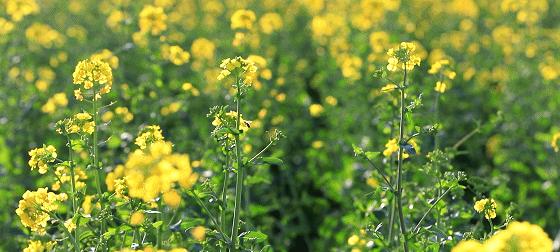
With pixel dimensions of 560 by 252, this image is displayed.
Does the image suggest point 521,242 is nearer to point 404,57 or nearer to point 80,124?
point 404,57

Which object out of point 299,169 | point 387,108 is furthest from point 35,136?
point 387,108

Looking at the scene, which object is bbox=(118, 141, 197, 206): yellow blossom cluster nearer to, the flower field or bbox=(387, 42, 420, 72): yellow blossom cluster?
the flower field

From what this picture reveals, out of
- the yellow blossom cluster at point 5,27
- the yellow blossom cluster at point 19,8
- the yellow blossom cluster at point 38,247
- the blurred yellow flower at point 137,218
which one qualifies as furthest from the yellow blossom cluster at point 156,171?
the yellow blossom cluster at point 5,27

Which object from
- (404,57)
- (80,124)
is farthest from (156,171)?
(404,57)

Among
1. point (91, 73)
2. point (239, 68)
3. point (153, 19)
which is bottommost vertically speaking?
point (239, 68)

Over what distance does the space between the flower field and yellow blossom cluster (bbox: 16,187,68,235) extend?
1 centimetres

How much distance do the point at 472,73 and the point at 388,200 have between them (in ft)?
13.4

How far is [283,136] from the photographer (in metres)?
3.34

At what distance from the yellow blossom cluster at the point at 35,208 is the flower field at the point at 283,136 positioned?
0.01 metres

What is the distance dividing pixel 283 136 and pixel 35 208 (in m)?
0.97

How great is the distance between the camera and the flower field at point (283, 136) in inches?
130

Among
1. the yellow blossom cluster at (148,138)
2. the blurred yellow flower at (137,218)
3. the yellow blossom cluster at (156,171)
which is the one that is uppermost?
the yellow blossom cluster at (148,138)

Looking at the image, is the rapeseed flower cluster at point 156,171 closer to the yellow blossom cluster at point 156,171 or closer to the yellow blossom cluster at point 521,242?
the yellow blossom cluster at point 156,171

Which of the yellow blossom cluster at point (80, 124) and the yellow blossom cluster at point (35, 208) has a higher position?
the yellow blossom cluster at point (80, 124)
